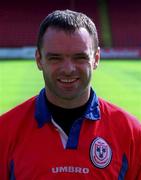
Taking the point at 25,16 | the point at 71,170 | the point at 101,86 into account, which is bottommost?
the point at 25,16

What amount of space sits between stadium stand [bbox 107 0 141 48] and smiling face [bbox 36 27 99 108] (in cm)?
3209

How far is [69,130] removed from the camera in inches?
101

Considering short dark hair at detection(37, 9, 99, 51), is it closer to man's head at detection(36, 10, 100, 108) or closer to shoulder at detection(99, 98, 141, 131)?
man's head at detection(36, 10, 100, 108)

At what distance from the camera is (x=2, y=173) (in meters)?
2.53

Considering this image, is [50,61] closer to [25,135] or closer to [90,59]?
[90,59]

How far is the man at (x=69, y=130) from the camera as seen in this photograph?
246 cm

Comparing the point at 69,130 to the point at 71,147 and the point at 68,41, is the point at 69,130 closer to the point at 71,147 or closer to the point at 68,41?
the point at 71,147

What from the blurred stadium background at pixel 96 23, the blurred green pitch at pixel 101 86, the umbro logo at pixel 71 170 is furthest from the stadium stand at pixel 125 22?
the umbro logo at pixel 71 170

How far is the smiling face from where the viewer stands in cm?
245

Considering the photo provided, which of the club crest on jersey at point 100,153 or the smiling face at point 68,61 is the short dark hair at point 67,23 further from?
the club crest on jersey at point 100,153

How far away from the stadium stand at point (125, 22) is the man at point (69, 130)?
3205 centimetres

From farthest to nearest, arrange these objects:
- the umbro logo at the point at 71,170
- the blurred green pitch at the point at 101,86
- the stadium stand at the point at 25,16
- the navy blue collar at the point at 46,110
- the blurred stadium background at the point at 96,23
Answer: the stadium stand at the point at 25,16
the blurred stadium background at the point at 96,23
the blurred green pitch at the point at 101,86
the navy blue collar at the point at 46,110
the umbro logo at the point at 71,170

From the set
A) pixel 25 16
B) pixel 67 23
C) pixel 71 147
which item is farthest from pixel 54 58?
pixel 25 16

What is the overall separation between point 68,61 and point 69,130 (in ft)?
1.09
